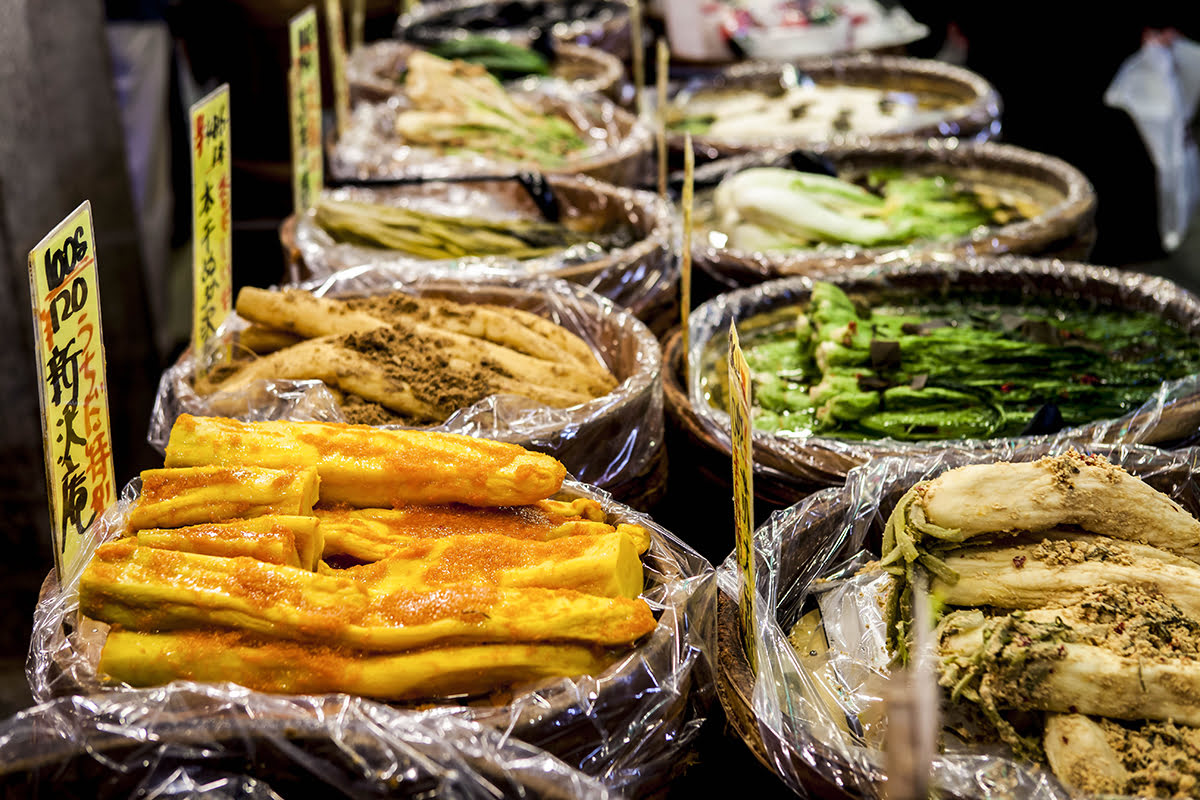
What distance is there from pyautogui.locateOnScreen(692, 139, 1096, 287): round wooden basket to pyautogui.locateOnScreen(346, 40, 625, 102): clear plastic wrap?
3.99 ft

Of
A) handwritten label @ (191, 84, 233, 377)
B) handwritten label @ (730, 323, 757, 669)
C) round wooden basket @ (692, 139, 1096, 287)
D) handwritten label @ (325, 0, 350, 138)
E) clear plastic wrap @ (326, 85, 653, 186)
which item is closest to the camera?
handwritten label @ (730, 323, 757, 669)

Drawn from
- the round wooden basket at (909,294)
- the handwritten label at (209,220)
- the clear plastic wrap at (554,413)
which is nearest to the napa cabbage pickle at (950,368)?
the round wooden basket at (909,294)

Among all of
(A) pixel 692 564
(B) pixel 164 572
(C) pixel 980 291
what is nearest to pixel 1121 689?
(A) pixel 692 564

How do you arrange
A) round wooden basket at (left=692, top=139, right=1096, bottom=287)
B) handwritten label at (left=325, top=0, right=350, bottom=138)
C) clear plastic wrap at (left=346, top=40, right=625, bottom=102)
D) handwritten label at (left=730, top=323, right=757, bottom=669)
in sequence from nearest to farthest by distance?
Result: handwritten label at (left=730, top=323, right=757, bottom=669), round wooden basket at (left=692, top=139, right=1096, bottom=287), handwritten label at (left=325, top=0, right=350, bottom=138), clear plastic wrap at (left=346, top=40, right=625, bottom=102)

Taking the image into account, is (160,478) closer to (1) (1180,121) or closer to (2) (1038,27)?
(2) (1038,27)

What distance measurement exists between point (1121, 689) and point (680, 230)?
79.5 inches

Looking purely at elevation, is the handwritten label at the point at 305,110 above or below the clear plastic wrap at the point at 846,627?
above

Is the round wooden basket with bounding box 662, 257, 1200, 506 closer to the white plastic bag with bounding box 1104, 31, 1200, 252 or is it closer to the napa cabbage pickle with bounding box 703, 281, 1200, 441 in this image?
the napa cabbage pickle with bounding box 703, 281, 1200, 441

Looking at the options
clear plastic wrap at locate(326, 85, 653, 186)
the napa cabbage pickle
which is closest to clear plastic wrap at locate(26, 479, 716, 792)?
the napa cabbage pickle

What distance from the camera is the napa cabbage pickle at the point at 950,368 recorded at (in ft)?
7.36

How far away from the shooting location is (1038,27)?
513cm

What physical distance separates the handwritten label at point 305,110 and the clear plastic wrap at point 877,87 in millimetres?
1532

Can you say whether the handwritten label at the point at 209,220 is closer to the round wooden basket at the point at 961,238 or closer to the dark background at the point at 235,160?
the dark background at the point at 235,160

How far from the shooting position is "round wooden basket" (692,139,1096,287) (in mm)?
2896
